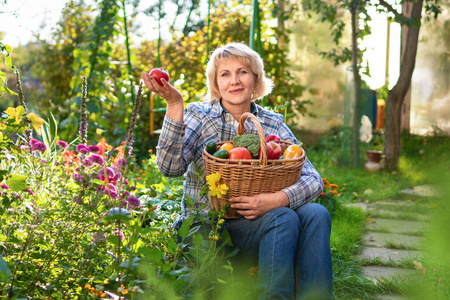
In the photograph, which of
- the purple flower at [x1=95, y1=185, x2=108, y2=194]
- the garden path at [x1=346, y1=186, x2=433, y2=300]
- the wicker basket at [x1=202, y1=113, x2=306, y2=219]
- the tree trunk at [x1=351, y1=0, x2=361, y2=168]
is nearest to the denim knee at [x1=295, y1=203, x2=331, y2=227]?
the wicker basket at [x1=202, y1=113, x2=306, y2=219]

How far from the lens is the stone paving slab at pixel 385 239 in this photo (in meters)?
2.72

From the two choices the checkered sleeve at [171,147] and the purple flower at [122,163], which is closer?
the purple flower at [122,163]

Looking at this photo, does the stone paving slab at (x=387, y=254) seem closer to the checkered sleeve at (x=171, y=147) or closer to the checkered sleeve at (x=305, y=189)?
the checkered sleeve at (x=305, y=189)

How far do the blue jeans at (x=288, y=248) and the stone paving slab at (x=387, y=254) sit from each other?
35.5 inches

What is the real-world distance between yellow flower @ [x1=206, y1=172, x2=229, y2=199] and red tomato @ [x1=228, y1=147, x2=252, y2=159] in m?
0.08

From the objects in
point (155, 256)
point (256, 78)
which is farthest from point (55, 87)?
point (155, 256)

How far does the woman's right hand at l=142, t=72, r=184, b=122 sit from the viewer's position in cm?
159

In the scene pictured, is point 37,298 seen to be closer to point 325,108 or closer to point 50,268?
point 50,268

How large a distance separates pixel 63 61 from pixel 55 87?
351 mm

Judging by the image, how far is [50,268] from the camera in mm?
1495

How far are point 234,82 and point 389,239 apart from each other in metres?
1.47

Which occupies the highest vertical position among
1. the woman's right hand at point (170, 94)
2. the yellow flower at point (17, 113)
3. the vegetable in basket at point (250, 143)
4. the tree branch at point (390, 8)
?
the tree branch at point (390, 8)

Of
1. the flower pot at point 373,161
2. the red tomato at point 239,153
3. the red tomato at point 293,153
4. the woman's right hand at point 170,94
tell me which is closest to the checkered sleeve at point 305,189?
the red tomato at point 293,153

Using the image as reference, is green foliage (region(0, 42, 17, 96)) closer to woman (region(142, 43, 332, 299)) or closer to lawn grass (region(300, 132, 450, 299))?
woman (region(142, 43, 332, 299))
